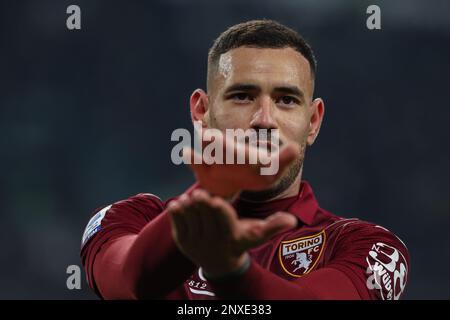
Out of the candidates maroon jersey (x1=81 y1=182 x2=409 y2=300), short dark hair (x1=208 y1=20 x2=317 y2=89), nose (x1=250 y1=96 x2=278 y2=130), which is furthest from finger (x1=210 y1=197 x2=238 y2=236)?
short dark hair (x1=208 y1=20 x2=317 y2=89)

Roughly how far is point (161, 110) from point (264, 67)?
16.5ft

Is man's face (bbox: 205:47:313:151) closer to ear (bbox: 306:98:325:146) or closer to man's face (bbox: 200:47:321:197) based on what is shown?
man's face (bbox: 200:47:321:197)

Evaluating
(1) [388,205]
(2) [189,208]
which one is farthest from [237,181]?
(1) [388,205]

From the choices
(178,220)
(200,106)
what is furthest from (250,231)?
(200,106)

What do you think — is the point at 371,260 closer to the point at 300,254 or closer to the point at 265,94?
the point at 300,254

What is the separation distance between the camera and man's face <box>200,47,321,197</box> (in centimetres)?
287

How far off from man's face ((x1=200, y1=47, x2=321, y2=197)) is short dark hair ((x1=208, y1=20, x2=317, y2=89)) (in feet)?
0.11

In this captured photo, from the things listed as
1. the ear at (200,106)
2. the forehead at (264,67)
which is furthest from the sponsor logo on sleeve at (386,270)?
the ear at (200,106)

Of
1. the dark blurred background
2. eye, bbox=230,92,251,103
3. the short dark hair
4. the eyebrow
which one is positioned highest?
the short dark hair

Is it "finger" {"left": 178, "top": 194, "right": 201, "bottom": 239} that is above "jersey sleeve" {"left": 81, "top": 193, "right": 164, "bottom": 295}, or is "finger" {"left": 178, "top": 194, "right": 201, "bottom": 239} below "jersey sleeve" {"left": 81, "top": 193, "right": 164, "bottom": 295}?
above

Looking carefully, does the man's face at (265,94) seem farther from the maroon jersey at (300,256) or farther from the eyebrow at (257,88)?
the maroon jersey at (300,256)

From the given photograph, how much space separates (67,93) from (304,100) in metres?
5.35

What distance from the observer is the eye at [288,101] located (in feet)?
9.70
